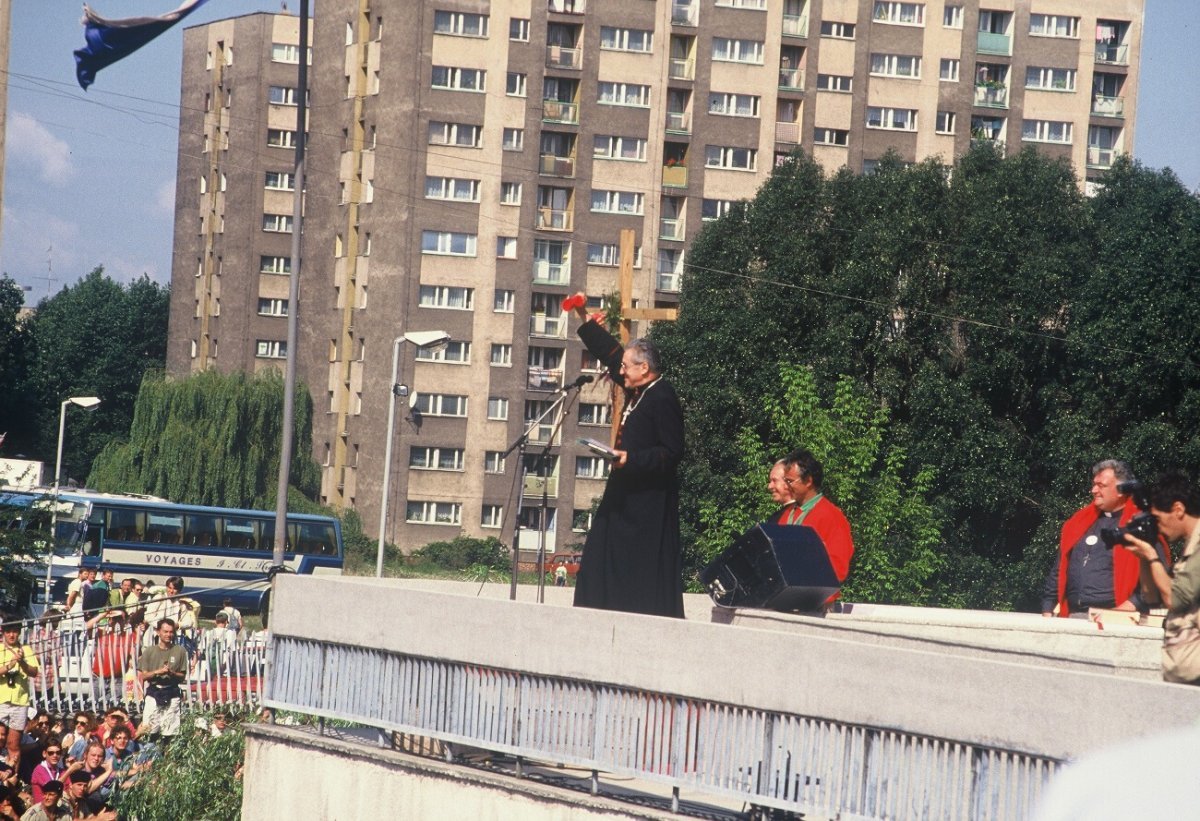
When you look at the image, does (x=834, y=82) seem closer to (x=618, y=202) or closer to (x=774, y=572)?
(x=618, y=202)

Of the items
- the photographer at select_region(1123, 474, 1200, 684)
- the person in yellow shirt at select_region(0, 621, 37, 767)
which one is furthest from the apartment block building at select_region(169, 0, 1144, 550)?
the photographer at select_region(1123, 474, 1200, 684)

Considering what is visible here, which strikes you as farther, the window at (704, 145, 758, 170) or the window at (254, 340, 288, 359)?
the window at (254, 340, 288, 359)

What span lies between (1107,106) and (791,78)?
15601 mm

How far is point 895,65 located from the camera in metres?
76.8

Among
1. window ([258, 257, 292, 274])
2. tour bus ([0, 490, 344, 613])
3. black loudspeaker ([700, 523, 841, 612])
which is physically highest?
window ([258, 257, 292, 274])

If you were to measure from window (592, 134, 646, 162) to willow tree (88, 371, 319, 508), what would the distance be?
17863 mm

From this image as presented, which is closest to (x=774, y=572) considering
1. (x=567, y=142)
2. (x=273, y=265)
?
(x=567, y=142)

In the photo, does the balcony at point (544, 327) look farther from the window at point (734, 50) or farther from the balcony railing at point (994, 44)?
the balcony railing at point (994, 44)

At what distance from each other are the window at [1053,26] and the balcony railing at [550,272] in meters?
24.3

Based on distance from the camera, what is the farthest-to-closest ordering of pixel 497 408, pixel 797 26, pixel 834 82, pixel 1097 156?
pixel 1097 156
pixel 834 82
pixel 497 408
pixel 797 26

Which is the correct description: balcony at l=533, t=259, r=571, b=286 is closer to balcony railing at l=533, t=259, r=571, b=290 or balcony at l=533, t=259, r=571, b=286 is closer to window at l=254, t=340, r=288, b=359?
balcony railing at l=533, t=259, r=571, b=290

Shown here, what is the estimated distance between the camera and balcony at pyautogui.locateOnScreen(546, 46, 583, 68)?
74.6 metres

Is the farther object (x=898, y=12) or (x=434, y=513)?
(x=898, y=12)

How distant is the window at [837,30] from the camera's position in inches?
2987
